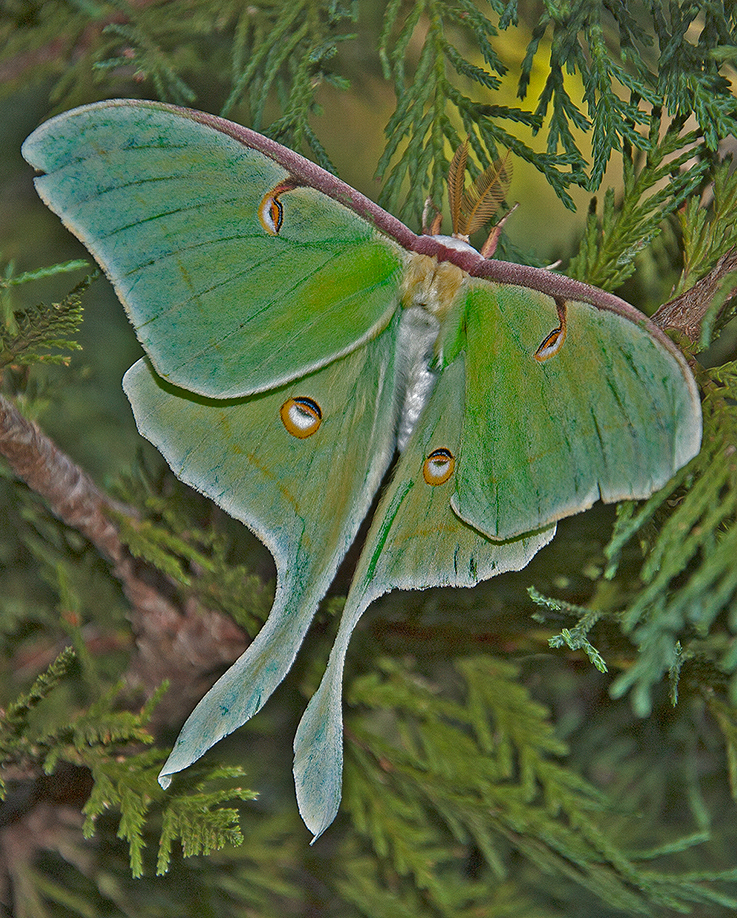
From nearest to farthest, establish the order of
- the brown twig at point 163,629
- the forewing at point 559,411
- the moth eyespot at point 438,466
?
Result: 1. the forewing at point 559,411
2. the moth eyespot at point 438,466
3. the brown twig at point 163,629

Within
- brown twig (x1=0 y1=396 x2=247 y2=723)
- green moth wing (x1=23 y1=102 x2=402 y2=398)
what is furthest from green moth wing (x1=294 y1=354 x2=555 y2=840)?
brown twig (x1=0 y1=396 x2=247 y2=723)

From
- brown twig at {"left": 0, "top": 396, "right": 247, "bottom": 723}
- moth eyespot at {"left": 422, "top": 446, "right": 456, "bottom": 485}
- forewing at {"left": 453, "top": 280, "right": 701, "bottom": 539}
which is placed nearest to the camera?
forewing at {"left": 453, "top": 280, "right": 701, "bottom": 539}

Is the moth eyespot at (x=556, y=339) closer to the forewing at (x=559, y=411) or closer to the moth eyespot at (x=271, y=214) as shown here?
the forewing at (x=559, y=411)

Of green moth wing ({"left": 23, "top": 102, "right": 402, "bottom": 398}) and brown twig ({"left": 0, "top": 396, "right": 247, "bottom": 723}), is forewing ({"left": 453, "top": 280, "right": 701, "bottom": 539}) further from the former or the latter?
brown twig ({"left": 0, "top": 396, "right": 247, "bottom": 723})

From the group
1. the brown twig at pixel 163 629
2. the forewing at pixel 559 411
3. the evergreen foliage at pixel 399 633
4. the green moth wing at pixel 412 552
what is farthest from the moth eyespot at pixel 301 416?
the brown twig at pixel 163 629

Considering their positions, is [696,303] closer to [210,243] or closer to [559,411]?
[559,411]

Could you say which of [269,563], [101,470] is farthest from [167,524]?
[101,470]
